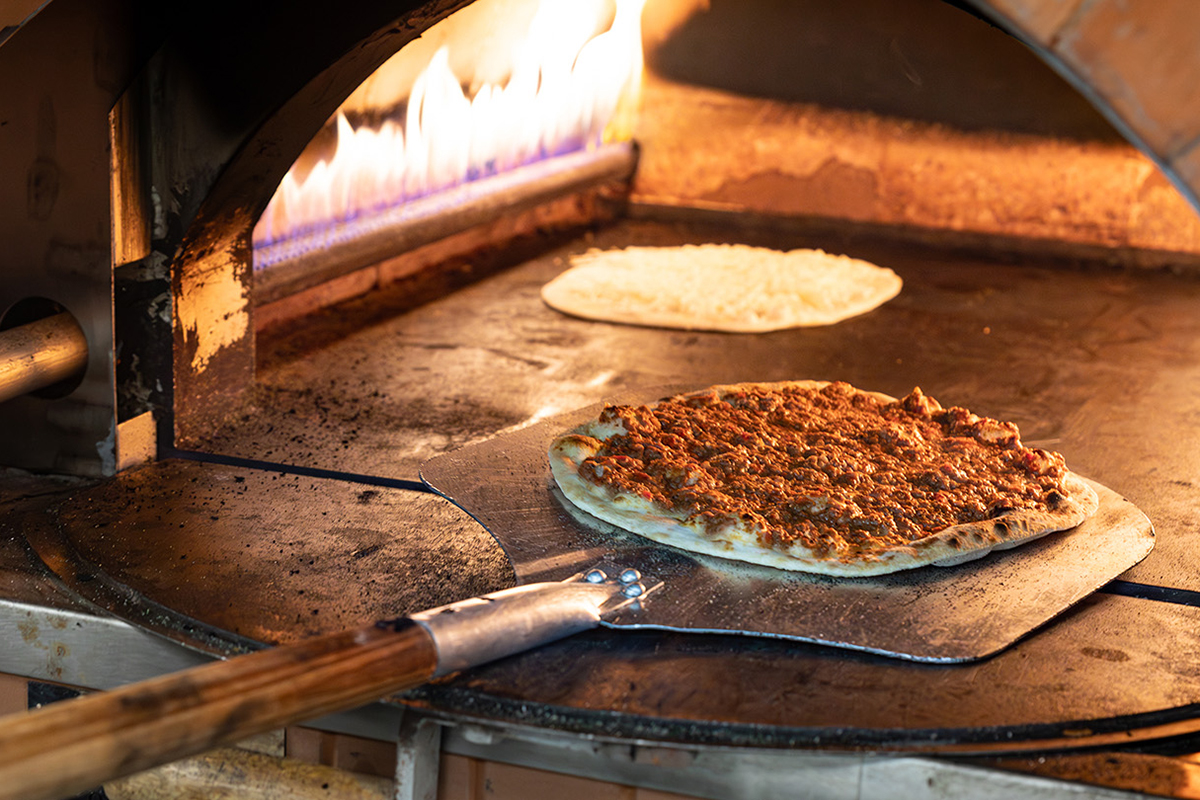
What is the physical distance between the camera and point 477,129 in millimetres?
4117

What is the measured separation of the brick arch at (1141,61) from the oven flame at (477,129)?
2.26m

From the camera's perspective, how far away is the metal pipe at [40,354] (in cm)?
224

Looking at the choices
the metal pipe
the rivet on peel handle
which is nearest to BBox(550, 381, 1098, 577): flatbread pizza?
the rivet on peel handle

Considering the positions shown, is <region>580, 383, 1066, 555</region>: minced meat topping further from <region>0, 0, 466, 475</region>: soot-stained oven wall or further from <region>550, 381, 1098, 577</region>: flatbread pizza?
<region>0, 0, 466, 475</region>: soot-stained oven wall

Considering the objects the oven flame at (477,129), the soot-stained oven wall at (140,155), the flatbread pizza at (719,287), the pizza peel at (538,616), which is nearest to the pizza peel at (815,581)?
the pizza peel at (538,616)

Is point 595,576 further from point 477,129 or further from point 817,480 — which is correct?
point 477,129

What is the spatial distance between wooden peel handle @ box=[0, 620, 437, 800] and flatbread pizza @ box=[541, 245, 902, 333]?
2.42m

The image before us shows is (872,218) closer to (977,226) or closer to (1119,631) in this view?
(977,226)

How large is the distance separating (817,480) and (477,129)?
2.33m

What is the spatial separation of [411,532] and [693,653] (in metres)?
0.65

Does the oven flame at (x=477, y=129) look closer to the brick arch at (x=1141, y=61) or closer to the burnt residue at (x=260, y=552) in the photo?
the burnt residue at (x=260, y=552)

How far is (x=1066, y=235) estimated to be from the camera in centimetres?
525

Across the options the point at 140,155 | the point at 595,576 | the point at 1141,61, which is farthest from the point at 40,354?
the point at 1141,61

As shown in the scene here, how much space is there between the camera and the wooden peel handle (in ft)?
3.67
